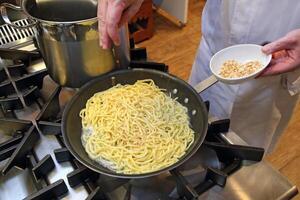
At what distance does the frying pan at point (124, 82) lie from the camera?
0.57 meters

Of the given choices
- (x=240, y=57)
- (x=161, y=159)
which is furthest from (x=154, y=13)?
(x=161, y=159)

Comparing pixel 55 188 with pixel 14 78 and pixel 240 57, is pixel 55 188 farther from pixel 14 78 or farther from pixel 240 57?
pixel 240 57

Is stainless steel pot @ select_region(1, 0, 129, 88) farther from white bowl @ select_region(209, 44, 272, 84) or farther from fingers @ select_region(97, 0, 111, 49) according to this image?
white bowl @ select_region(209, 44, 272, 84)

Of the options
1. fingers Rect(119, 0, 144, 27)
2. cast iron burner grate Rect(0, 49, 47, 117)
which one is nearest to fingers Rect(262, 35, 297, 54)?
fingers Rect(119, 0, 144, 27)

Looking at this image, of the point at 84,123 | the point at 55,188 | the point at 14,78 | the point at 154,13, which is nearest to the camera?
the point at 55,188

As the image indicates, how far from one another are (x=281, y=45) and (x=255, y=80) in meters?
0.20

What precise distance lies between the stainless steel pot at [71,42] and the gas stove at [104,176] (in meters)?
0.07

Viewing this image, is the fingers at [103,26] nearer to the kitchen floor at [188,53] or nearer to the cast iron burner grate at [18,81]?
the cast iron burner grate at [18,81]

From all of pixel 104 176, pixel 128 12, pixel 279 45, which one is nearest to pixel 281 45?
pixel 279 45

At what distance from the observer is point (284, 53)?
2.21ft

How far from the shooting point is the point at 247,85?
2.77 feet

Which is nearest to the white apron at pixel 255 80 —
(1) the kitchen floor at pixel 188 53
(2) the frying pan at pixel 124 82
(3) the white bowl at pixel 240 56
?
(3) the white bowl at pixel 240 56

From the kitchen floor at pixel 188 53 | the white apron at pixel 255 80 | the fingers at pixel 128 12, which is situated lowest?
the kitchen floor at pixel 188 53

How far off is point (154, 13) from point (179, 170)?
6.12 feet
